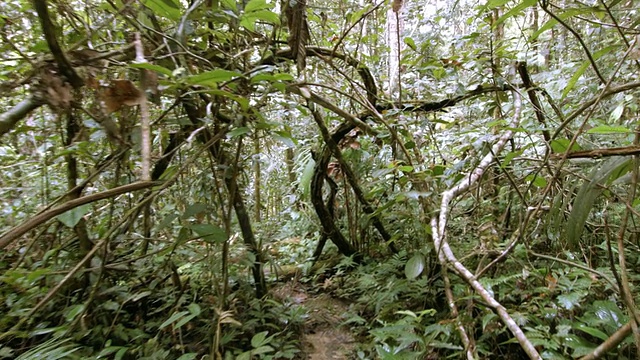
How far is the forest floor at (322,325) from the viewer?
2039 millimetres

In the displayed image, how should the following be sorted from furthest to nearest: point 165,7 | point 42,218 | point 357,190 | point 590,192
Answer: point 357,190 → point 165,7 → point 590,192 → point 42,218

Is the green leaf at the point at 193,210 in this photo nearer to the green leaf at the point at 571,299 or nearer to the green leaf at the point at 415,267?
the green leaf at the point at 415,267

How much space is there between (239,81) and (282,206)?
3.17 metres

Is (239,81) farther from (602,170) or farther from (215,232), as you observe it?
(602,170)

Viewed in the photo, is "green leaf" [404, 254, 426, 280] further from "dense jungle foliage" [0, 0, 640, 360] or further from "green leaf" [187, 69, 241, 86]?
"green leaf" [187, 69, 241, 86]

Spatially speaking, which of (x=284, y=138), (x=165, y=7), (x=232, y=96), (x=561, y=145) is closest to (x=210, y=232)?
(x=284, y=138)

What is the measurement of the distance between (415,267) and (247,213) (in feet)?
3.39

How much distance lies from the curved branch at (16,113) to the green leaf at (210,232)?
2.38 ft

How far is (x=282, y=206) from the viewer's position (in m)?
4.71

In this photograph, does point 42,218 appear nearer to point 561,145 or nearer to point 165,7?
point 165,7

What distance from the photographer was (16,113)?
3.97ft

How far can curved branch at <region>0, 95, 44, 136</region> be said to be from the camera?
3.88ft

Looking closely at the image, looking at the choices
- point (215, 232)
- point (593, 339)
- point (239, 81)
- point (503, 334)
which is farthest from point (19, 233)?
point (593, 339)

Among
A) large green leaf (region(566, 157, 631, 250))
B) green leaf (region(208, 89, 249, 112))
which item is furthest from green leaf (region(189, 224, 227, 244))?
large green leaf (region(566, 157, 631, 250))
